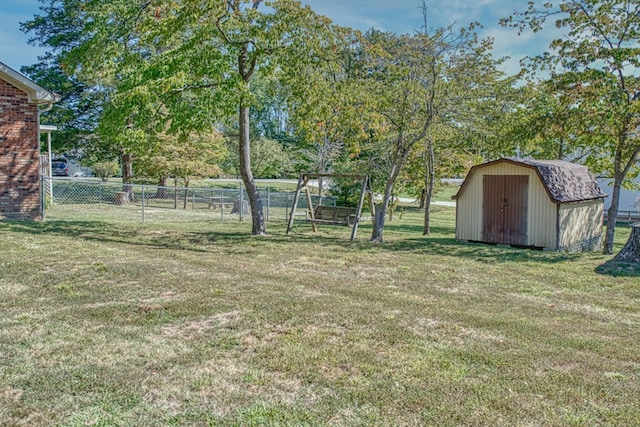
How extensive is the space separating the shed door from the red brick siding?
37.3 ft

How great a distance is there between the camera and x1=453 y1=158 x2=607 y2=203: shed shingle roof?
488 inches

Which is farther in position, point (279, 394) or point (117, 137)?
point (117, 137)

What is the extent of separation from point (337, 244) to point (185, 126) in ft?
13.6

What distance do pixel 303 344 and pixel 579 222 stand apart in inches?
460

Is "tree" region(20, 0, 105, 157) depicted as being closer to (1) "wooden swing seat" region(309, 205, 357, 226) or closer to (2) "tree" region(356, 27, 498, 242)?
(1) "wooden swing seat" region(309, 205, 357, 226)

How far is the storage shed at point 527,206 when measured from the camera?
1248cm

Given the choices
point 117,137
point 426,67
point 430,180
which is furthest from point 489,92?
point 117,137

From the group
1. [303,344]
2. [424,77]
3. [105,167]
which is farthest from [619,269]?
[105,167]

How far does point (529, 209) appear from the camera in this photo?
41.9 feet

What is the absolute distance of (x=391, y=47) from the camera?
12539 mm

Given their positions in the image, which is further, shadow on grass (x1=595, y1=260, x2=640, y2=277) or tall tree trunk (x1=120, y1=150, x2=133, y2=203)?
tall tree trunk (x1=120, y1=150, x2=133, y2=203)

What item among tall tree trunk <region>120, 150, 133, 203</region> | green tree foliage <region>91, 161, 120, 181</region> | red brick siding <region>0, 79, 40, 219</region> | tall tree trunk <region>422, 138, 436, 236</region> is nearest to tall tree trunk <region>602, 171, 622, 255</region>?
tall tree trunk <region>422, 138, 436, 236</region>

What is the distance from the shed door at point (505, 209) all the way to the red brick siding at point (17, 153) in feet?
37.3

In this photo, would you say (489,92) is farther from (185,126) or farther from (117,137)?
(117,137)
